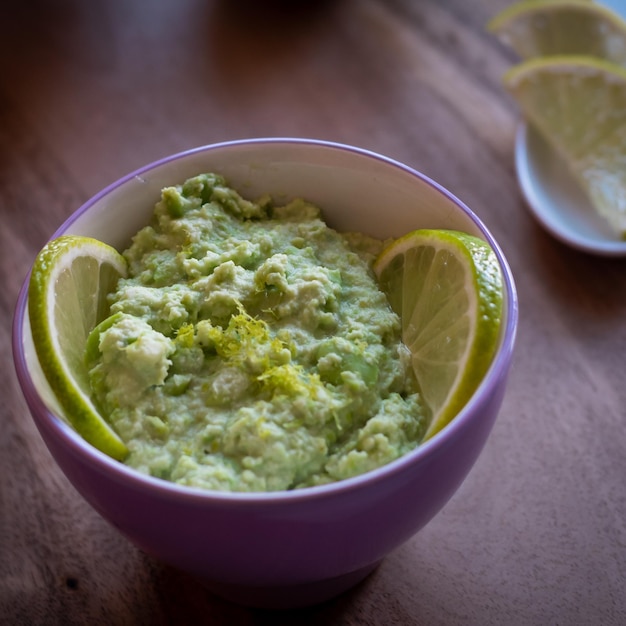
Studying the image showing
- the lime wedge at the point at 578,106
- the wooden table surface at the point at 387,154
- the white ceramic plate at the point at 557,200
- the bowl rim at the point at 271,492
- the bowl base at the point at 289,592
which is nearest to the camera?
the bowl rim at the point at 271,492

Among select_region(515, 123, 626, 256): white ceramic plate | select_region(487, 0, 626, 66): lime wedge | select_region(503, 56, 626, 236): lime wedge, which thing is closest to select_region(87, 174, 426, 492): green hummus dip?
select_region(515, 123, 626, 256): white ceramic plate

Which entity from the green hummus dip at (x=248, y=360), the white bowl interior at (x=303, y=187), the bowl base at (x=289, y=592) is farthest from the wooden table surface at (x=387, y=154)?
the white bowl interior at (x=303, y=187)

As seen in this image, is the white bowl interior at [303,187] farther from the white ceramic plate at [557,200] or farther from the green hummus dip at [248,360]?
the white ceramic plate at [557,200]

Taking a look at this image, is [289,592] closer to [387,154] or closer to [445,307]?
[445,307]

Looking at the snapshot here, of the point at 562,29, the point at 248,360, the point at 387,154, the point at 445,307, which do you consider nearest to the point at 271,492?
the point at 248,360

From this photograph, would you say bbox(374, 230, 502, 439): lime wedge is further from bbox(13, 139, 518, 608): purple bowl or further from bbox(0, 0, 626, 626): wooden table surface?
bbox(0, 0, 626, 626): wooden table surface
